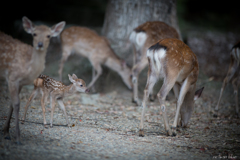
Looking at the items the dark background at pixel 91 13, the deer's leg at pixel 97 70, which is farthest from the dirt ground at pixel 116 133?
the dark background at pixel 91 13

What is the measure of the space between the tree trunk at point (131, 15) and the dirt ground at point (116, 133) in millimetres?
1733

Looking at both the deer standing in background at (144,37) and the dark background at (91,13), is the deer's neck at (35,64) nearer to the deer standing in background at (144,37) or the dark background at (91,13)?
the deer standing in background at (144,37)

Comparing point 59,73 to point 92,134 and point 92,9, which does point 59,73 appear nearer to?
point 92,134

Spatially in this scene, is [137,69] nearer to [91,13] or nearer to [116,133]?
[116,133]

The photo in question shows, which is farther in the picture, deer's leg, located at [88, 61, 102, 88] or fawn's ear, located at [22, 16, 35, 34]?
A: deer's leg, located at [88, 61, 102, 88]

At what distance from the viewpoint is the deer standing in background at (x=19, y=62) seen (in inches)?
142

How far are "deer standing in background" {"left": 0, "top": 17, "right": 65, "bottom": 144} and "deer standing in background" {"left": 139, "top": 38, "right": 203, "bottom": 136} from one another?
171cm

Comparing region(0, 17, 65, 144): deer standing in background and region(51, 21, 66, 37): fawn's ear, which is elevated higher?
region(51, 21, 66, 37): fawn's ear

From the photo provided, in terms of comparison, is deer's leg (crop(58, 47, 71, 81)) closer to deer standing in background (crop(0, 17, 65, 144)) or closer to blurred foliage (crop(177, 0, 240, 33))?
deer standing in background (crop(0, 17, 65, 144))

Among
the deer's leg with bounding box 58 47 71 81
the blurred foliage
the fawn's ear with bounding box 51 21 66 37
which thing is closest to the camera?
the fawn's ear with bounding box 51 21 66 37

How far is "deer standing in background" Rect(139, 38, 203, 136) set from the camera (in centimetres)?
445

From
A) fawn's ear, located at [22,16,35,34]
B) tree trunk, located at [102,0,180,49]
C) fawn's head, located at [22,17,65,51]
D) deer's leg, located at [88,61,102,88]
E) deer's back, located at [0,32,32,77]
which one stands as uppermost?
tree trunk, located at [102,0,180,49]

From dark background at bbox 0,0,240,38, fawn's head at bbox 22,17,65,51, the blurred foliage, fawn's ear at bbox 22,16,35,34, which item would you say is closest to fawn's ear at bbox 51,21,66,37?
fawn's head at bbox 22,17,65,51

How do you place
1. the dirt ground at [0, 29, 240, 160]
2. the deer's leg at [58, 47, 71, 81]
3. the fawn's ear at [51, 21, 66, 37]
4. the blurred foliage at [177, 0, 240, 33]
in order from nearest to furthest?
1. the dirt ground at [0, 29, 240, 160]
2. the fawn's ear at [51, 21, 66, 37]
3. the deer's leg at [58, 47, 71, 81]
4. the blurred foliage at [177, 0, 240, 33]
